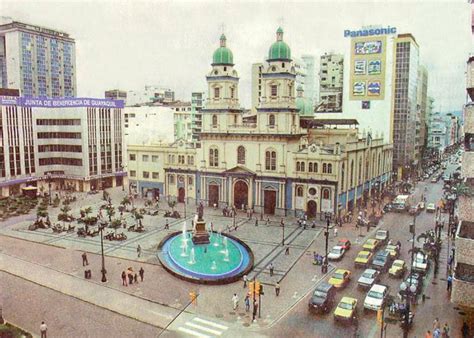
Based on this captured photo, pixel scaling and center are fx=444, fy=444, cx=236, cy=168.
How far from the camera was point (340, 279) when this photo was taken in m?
32.1

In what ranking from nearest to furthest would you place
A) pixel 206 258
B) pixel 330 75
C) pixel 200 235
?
pixel 206 258, pixel 200 235, pixel 330 75

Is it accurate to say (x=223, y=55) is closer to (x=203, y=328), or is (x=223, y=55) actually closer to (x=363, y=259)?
(x=363, y=259)

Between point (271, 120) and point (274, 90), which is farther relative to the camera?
point (271, 120)

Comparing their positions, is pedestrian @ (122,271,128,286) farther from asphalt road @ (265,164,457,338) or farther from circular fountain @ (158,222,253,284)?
asphalt road @ (265,164,457,338)

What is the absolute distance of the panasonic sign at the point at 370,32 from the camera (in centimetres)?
8656

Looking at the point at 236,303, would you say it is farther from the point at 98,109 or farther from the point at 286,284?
the point at 98,109

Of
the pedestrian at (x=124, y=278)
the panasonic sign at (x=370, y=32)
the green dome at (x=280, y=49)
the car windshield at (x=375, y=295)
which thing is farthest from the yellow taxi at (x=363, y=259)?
the panasonic sign at (x=370, y=32)

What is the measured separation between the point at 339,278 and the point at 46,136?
60578 mm

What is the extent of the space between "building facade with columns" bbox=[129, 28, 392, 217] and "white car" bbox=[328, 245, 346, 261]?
14114 mm

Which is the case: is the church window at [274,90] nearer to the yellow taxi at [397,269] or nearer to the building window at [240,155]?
the building window at [240,155]

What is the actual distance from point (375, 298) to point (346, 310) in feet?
8.88

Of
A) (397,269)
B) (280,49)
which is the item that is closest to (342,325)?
(397,269)

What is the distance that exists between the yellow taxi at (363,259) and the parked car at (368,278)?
285 centimetres

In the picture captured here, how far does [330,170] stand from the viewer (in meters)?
53.6
